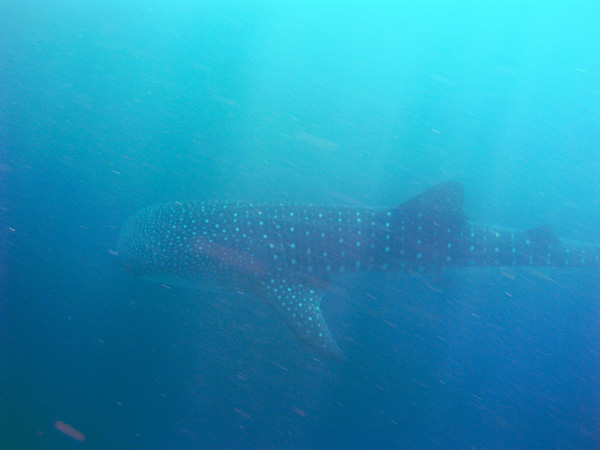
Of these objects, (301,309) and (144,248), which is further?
(144,248)

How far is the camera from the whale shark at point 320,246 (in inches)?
105

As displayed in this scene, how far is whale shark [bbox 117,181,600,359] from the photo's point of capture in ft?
8.76

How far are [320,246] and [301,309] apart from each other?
23.7 inches

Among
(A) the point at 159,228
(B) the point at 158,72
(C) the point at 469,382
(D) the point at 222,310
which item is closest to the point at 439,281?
(C) the point at 469,382

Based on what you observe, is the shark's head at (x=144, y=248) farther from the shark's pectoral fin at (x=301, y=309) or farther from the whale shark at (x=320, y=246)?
the shark's pectoral fin at (x=301, y=309)

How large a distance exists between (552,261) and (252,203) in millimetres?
2987

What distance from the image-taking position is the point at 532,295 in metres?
3.88

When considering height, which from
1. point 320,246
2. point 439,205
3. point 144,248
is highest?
point 439,205

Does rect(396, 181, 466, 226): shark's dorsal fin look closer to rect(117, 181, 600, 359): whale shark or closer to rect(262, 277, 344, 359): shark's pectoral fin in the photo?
rect(117, 181, 600, 359): whale shark

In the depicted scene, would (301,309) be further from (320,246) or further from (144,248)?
(144,248)

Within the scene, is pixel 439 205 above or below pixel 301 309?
above

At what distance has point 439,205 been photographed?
2.70 meters

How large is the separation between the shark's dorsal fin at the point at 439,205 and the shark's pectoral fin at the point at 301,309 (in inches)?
46.4

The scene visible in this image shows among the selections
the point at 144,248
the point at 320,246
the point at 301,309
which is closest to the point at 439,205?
the point at 320,246
